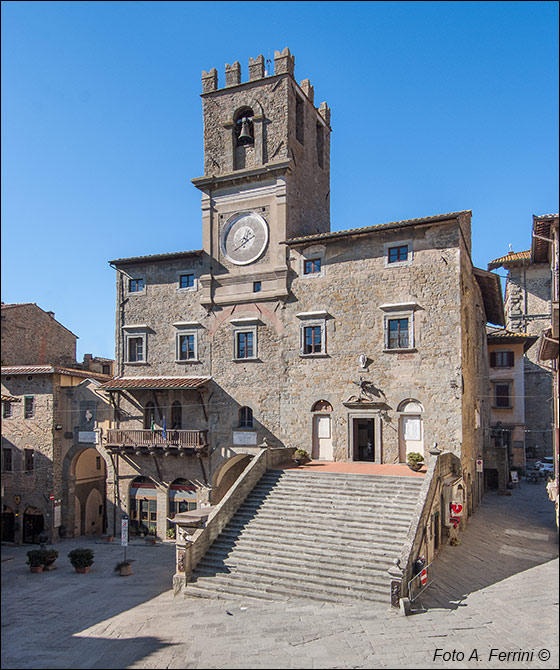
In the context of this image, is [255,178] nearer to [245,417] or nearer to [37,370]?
[245,417]

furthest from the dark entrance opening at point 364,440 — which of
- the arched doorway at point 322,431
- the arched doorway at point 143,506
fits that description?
the arched doorway at point 143,506

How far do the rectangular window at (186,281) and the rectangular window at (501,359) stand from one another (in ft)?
77.1

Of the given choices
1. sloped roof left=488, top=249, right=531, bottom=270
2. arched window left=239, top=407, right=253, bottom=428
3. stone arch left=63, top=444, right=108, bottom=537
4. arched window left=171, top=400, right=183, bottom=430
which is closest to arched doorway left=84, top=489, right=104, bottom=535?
stone arch left=63, top=444, right=108, bottom=537

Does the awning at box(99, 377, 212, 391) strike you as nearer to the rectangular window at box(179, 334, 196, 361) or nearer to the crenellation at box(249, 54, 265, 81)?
the rectangular window at box(179, 334, 196, 361)

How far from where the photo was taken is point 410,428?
→ 25047 mm

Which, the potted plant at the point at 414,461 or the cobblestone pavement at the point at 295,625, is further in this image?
the potted plant at the point at 414,461

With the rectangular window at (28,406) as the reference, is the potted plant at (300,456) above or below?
below

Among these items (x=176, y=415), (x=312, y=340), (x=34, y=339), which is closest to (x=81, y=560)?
(x=176, y=415)

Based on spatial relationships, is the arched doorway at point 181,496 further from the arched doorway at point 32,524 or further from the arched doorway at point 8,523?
the arched doorway at point 8,523

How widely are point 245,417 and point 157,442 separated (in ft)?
15.6

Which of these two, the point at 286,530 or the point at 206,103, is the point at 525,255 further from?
the point at 286,530

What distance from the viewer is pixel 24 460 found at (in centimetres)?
3138

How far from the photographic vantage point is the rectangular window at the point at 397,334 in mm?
25531

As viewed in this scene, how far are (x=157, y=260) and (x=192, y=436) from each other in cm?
1049
